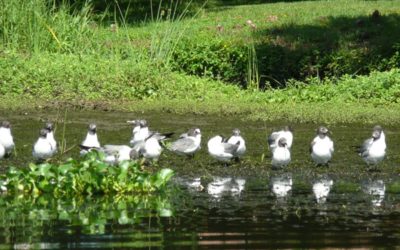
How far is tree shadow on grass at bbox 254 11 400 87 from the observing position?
74.9 ft

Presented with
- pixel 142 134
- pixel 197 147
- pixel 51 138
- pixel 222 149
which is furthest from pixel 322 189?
pixel 51 138

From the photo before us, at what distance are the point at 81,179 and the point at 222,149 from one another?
273 centimetres

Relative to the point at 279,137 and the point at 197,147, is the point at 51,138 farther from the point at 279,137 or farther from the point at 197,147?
the point at 279,137

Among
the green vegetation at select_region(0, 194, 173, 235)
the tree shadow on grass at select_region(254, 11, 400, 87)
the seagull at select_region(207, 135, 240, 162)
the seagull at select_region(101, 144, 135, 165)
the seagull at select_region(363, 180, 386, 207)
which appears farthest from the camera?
the tree shadow on grass at select_region(254, 11, 400, 87)

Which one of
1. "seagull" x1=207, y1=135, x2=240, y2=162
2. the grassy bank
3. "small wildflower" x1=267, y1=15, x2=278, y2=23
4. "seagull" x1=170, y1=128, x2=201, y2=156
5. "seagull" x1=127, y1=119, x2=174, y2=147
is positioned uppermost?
"small wildflower" x1=267, y1=15, x2=278, y2=23

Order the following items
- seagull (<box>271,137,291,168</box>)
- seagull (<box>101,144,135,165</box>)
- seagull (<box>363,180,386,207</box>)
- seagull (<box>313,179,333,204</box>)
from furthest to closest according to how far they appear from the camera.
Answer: seagull (<box>271,137,291,168</box>) → seagull (<box>101,144,135,165</box>) → seagull (<box>313,179,333,204</box>) → seagull (<box>363,180,386,207</box>)

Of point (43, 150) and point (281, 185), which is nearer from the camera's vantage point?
point (281, 185)

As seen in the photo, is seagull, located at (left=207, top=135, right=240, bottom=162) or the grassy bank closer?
seagull, located at (left=207, top=135, right=240, bottom=162)

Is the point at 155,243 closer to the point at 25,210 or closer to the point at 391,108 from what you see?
the point at 25,210

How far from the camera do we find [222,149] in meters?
14.9

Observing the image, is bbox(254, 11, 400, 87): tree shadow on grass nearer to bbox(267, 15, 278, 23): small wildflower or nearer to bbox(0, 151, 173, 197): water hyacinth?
bbox(267, 15, 278, 23): small wildflower

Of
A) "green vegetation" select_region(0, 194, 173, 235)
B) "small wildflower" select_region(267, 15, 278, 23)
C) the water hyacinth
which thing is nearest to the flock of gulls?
the water hyacinth

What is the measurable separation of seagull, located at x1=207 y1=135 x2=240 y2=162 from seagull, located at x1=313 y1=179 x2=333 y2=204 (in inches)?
59.9

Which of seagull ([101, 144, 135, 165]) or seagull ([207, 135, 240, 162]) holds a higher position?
seagull ([207, 135, 240, 162])
